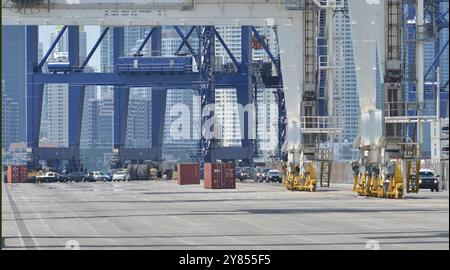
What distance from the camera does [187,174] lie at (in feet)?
320

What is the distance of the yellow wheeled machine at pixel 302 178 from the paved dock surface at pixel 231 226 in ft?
66.0

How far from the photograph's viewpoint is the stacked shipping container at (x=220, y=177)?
8212 centimetres

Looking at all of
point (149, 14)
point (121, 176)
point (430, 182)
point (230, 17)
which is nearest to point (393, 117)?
point (430, 182)

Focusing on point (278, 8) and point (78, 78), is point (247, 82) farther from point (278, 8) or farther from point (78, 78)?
point (278, 8)

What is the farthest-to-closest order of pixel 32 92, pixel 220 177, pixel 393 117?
pixel 32 92, pixel 220 177, pixel 393 117

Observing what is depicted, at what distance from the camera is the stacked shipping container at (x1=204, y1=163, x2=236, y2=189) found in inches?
3233

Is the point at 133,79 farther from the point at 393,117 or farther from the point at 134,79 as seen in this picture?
the point at 393,117

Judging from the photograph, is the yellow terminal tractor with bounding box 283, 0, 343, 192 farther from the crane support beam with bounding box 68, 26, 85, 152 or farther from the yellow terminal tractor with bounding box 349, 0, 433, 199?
the crane support beam with bounding box 68, 26, 85, 152

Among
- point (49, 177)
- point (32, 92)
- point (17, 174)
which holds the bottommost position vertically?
point (49, 177)

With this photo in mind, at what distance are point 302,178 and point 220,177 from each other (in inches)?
479

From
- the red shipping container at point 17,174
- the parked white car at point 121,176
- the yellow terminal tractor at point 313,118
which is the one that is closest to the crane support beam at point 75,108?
the parked white car at point 121,176

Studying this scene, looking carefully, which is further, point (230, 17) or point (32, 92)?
point (32, 92)

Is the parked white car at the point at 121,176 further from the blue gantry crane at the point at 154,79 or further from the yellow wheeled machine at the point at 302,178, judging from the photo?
the yellow wheeled machine at the point at 302,178
